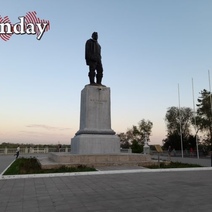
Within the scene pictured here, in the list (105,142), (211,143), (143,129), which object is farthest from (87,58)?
(143,129)

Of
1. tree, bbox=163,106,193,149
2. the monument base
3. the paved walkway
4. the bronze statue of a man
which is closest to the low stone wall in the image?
the monument base

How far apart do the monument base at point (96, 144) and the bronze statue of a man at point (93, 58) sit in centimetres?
445

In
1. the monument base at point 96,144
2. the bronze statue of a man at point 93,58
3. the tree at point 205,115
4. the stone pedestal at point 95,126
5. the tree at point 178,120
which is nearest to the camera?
the monument base at point 96,144

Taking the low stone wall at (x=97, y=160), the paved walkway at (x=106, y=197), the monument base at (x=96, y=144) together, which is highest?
the monument base at (x=96, y=144)

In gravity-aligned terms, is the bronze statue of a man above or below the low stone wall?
above

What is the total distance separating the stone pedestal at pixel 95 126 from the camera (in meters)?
15.5

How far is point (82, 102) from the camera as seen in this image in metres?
17.7

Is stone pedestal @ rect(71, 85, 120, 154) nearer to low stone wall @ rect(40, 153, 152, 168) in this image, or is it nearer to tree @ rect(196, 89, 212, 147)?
low stone wall @ rect(40, 153, 152, 168)

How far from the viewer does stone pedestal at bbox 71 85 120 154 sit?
50.9 ft

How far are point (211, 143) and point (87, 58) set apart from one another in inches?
1413

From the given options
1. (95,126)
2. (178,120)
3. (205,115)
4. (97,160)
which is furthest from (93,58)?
(178,120)

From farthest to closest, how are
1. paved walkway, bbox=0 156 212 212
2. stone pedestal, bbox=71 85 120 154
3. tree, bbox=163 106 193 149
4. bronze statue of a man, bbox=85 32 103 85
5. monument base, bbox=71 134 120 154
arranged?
tree, bbox=163 106 193 149 < bronze statue of a man, bbox=85 32 103 85 < stone pedestal, bbox=71 85 120 154 < monument base, bbox=71 134 120 154 < paved walkway, bbox=0 156 212 212

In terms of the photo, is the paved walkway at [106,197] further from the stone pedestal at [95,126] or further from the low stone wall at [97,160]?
the stone pedestal at [95,126]

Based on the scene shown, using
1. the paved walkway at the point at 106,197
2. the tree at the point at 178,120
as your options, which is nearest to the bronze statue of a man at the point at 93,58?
the paved walkway at the point at 106,197
